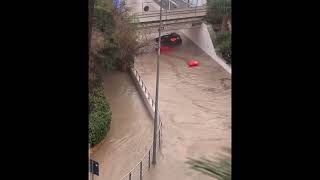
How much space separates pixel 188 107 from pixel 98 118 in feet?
9.69

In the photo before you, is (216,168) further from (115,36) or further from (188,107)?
(115,36)

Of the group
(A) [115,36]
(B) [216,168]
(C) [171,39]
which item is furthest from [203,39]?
(B) [216,168]

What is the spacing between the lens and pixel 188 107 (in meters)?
11.1

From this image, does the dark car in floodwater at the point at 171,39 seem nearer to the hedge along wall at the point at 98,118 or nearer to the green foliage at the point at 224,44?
the green foliage at the point at 224,44

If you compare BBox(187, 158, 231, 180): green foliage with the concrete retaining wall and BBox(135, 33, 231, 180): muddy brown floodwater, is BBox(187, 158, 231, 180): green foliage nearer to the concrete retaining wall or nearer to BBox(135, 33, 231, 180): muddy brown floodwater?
BBox(135, 33, 231, 180): muddy brown floodwater

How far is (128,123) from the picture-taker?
977 centimetres

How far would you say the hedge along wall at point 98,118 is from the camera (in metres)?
8.24

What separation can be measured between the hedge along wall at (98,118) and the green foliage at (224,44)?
194 inches

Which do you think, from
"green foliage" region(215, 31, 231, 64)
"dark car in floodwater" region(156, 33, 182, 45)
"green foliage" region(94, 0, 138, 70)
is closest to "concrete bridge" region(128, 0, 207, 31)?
"dark car in floodwater" region(156, 33, 182, 45)

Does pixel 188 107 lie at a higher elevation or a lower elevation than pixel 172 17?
lower

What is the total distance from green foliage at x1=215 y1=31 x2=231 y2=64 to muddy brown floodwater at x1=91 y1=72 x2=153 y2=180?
10.3ft
